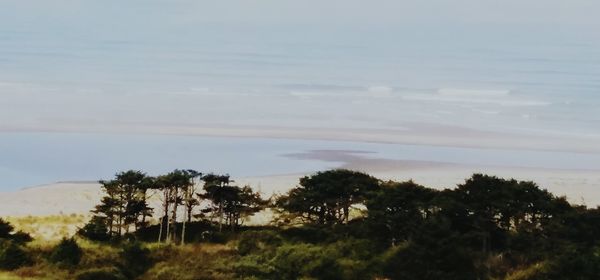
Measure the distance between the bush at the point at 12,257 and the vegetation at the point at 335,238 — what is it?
0.16 feet

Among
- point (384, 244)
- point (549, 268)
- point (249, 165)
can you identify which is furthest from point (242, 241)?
point (249, 165)

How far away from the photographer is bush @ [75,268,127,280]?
24.4 m

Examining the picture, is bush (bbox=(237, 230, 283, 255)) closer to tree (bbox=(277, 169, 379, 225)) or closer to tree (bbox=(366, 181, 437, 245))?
tree (bbox=(277, 169, 379, 225))

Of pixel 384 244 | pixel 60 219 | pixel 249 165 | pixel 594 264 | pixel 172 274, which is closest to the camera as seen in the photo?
pixel 594 264

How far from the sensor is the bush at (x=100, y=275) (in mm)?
24438

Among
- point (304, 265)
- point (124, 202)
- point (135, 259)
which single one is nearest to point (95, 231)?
point (124, 202)

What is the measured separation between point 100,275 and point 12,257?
444 cm

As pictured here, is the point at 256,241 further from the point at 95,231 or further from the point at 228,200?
the point at 95,231

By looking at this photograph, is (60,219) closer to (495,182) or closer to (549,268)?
(495,182)

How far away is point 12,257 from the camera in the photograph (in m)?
26.3

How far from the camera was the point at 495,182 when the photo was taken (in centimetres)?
2934

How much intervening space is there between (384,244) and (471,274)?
14.6 ft

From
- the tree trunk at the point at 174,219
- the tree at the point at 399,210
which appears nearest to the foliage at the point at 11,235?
the tree trunk at the point at 174,219

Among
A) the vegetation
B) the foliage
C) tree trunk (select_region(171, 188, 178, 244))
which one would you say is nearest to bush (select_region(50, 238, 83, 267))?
the vegetation
